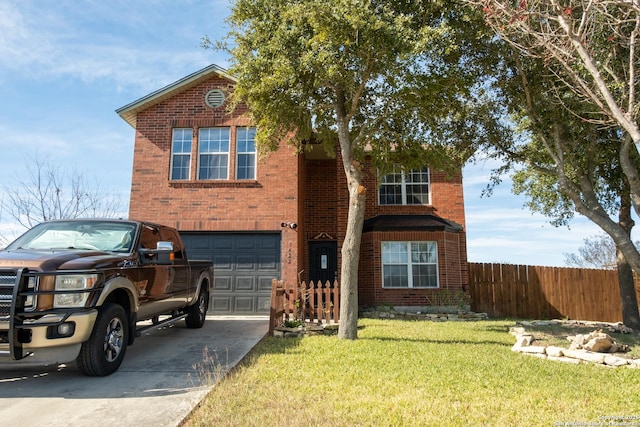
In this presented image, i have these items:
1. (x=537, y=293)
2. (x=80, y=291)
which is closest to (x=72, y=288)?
(x=80, y=291)

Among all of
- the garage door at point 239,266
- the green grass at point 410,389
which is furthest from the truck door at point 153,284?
the garage door at point 239,266

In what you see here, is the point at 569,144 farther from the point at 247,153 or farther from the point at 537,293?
the point at 247,153

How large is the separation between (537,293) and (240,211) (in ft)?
39.4

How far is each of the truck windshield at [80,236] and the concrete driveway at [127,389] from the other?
1.72 meters

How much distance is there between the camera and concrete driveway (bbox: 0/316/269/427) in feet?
13.1

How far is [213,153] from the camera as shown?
13.2m

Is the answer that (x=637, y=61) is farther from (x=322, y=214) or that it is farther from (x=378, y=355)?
(x=322, y=214)

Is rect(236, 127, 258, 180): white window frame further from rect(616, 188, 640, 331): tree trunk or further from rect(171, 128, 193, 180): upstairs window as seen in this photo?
rect(616, 188, 640, 331): tree trunk

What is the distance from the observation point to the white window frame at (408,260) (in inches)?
587

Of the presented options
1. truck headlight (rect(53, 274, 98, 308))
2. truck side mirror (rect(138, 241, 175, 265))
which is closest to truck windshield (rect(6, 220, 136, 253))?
truck side mirror (rect(138, 241, 175, 265))

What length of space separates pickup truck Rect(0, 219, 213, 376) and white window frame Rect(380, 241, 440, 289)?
31.2ft

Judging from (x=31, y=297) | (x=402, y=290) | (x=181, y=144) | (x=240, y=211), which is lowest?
(x=402, y=290)

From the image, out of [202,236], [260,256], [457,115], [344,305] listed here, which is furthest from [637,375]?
[202,236]

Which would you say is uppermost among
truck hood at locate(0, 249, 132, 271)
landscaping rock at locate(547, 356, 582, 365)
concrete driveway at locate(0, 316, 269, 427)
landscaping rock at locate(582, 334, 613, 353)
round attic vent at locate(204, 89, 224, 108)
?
round attic vent at locate(204, 89, 224, 108)
